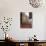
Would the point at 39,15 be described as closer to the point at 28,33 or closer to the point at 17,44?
the point at 28,33

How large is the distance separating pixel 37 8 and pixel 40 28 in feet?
2.16

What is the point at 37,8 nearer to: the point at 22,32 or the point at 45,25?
the point at 45,25

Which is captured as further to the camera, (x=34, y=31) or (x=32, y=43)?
(x=34, y=31)

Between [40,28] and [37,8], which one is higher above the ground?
[37,8]

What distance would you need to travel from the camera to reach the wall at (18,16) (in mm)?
4121

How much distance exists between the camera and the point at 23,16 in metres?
4.16

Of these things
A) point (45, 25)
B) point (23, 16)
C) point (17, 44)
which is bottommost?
point (17, 44)

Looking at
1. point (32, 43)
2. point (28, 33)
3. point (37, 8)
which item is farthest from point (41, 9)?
point (32, 43)

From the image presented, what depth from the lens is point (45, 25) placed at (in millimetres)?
4160

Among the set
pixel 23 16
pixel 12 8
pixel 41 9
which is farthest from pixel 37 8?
pixel 12 8

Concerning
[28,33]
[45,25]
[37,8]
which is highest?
[37,8]

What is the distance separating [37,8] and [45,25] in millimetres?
611

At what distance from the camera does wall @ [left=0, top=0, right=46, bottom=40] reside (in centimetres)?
412

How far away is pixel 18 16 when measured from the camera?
4141 mm
